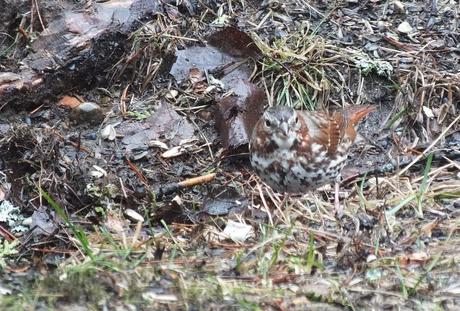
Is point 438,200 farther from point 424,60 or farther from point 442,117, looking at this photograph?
point 424,60

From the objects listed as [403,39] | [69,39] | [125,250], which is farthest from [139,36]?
[125,250]

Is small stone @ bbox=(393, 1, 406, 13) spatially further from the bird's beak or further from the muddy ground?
the bird's beak

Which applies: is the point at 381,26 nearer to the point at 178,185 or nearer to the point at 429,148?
the point at 429,148

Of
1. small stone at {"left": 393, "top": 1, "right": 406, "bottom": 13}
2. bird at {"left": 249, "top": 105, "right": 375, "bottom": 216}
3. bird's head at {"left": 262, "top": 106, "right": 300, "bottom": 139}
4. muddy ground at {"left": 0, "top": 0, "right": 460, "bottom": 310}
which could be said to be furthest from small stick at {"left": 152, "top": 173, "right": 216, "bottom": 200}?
small stone at {"left": 393, "top": 1, "right": 406, "bottom": 13}

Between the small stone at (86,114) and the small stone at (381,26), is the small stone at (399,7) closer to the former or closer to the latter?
the small stone at (381,26)

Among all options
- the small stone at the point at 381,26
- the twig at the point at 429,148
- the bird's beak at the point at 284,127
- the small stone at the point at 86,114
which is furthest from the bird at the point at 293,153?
the small stone at the point at 381,26

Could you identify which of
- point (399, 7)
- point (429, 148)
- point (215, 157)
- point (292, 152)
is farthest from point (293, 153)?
point (399, 7)
